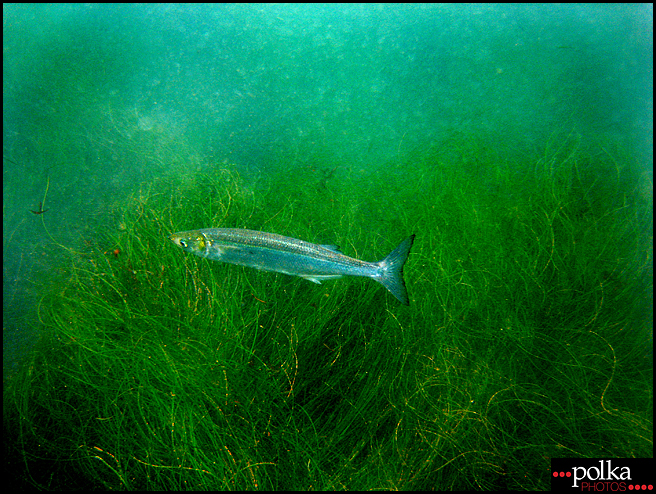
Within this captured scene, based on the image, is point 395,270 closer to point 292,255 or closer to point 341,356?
point 292,255

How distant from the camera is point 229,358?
2996mm

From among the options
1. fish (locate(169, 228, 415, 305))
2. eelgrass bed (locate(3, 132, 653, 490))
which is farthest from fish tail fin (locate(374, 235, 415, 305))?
eelgrass bed (locate(3, 132, 653, 490))

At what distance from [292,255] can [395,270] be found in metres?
0.89

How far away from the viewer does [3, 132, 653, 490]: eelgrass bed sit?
9.25 feet

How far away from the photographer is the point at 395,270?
226 centimetres

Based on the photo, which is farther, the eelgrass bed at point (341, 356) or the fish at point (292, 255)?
the eelgrass bed at point (341, 356)

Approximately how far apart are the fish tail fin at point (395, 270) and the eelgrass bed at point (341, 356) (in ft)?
3.51

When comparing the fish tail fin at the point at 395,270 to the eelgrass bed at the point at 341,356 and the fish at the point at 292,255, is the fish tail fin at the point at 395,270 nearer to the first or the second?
the fish at the point at 292,255

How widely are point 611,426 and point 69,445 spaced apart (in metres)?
6.05

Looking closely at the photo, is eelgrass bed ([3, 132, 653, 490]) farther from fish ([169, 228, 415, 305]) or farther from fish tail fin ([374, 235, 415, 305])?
fish tail fin ([374, 235, 415, 305])

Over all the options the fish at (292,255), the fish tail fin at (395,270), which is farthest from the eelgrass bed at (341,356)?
the fish tail fin at (395,270)

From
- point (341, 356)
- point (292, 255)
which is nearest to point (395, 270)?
point (292, 255)

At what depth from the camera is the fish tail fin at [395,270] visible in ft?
7.36

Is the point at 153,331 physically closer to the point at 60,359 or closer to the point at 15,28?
the point at 60,359
